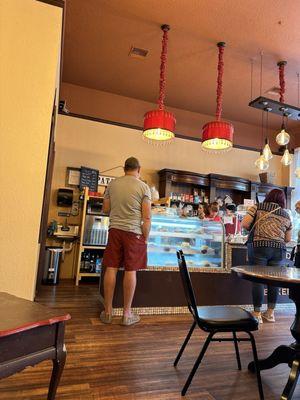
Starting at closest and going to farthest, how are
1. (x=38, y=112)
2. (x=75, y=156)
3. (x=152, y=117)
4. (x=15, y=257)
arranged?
(x=15, y=257)
(x=38, y=112)
(x=152, y=117)
(x=75, y=156)

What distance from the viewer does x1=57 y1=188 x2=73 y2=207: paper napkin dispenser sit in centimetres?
549

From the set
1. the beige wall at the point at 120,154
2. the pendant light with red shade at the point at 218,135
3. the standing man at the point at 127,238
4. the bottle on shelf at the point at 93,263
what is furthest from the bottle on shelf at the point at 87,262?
the pendant light with red shade at the point at 218,135

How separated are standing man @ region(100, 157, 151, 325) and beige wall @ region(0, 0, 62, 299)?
0.76 m

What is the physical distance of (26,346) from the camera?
1082 mm

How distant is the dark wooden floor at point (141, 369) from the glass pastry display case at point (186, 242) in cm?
74

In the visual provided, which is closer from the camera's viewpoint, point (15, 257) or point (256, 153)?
point (15, 257)

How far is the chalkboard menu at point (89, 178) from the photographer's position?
18.1ft

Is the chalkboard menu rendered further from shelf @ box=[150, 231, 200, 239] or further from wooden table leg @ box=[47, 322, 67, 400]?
wooden table leg @ box=[47, 322, 67, 400]

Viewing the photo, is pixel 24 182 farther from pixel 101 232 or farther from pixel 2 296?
pixel 101 232

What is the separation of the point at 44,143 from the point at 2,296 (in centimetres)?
148

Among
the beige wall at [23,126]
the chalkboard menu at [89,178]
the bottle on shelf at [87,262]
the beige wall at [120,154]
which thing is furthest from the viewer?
the beige wall at [120,154]

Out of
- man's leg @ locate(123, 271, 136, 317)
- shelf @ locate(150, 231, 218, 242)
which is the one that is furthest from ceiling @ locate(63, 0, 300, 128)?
man's leg @ locate(123, 271, 136, 317)

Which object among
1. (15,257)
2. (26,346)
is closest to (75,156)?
(15,257)

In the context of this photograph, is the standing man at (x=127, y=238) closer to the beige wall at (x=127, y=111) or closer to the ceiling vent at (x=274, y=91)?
the beige wall at (x=127, y=111)
